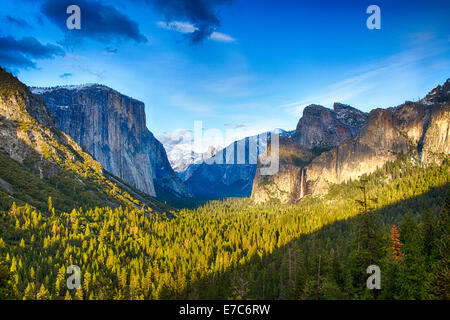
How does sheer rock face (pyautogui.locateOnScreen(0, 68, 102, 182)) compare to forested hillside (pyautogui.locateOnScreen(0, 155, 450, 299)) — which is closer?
forested hillside (pyautogui.locateOnScreen(0, 155, 450, 299))

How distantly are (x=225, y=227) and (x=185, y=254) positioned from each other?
56789 millimetres

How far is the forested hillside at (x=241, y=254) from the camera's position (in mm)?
32500

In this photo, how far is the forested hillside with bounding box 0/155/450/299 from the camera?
3250 cm

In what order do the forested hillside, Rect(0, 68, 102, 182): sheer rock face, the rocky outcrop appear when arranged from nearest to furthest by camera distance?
1. the forested hillside
2. the rocky outcrop
3. Rect(0, 68, 102, 182): sheer rock face

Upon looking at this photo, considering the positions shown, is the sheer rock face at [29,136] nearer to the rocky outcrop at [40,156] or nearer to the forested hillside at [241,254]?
the rocky outcrop at [40,156]

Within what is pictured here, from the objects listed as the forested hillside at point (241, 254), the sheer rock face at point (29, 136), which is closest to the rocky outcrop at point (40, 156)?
the sheer rock face at point (29, 136)

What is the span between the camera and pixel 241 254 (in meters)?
112

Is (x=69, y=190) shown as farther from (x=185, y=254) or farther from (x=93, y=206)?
(x=185, y=254)

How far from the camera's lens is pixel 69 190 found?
158m

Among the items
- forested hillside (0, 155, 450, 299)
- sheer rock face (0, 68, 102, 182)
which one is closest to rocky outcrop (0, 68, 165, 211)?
sheer rock face (0, 68, 102, 182)

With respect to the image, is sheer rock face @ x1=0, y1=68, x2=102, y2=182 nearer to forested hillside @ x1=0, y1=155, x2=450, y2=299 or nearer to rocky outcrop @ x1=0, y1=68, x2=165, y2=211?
rocky outcrop @ x1=0, y1=68, x2=165, y2=211

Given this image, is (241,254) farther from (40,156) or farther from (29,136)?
(29,136)

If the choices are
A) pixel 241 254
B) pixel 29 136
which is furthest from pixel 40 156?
pixel 241 254
